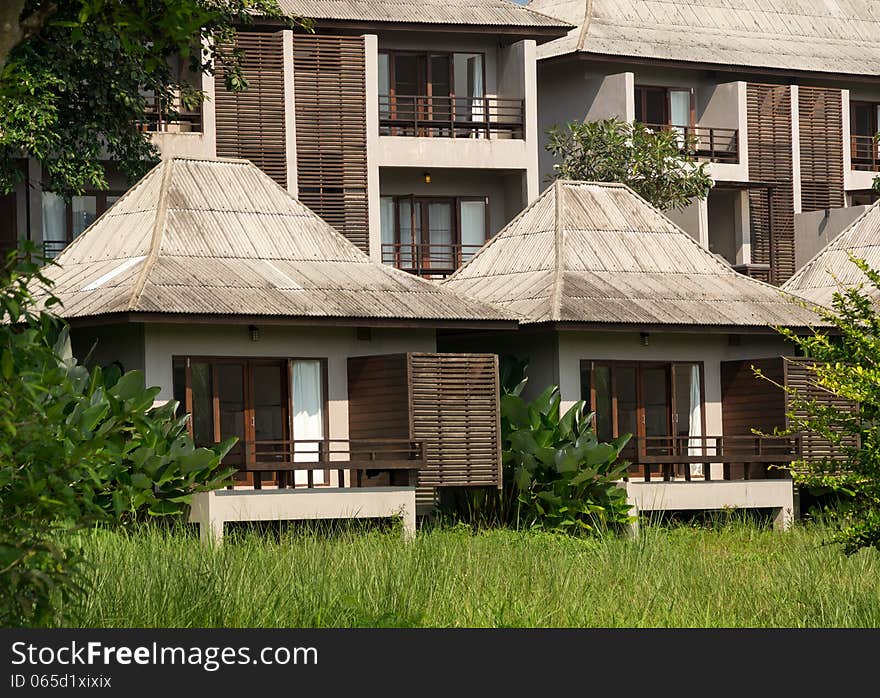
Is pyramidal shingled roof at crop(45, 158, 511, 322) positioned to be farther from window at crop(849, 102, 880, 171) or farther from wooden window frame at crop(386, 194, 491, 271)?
window at crop(849, 102, 880, 171)

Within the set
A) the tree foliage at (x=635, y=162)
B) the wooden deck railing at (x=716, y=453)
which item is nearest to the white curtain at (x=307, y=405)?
the wooden deck railing at (x=716, y=453)

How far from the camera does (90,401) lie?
66.9ft

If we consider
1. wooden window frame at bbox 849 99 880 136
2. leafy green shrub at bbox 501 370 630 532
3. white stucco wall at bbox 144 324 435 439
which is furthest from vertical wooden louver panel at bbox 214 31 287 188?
wooden window frame at bbox 849 99 880 136

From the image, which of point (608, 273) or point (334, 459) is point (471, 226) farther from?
point (334, 459)

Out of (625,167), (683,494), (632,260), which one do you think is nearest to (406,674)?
(683,494)

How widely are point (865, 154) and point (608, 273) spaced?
17195 mm

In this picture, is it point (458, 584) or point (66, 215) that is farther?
point (66, 215)

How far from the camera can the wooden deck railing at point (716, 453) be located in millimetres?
25438

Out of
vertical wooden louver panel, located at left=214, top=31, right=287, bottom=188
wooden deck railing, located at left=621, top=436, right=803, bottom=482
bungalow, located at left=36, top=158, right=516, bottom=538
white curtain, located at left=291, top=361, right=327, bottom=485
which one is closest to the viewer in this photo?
bungalow, located at left=36, top=158, right=516, bottom=538

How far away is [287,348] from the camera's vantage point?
2370 centimetres

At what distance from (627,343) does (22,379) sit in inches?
698

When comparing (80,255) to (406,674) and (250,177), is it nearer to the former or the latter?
(250,177)

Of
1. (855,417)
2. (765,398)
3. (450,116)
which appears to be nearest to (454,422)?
(765,398)

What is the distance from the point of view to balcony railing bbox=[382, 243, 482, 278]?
34.9 meters
